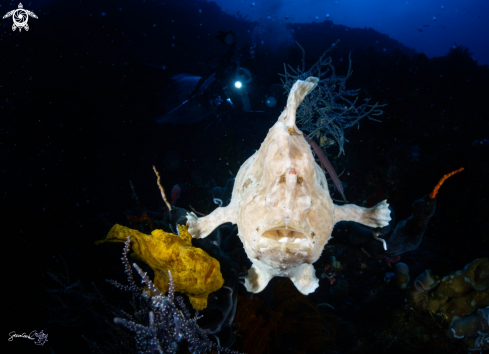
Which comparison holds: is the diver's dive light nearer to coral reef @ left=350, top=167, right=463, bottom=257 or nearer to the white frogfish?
coral reef @ left=350, top=167, right=463, bottom=257

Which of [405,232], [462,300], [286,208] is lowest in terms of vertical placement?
[462,300]

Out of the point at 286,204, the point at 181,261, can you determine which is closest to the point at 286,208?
the point at 286,204

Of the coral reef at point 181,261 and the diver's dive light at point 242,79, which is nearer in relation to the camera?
the coral reef at point 181,261

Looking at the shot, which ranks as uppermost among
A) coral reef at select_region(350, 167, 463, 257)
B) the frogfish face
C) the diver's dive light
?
the diver's dive light

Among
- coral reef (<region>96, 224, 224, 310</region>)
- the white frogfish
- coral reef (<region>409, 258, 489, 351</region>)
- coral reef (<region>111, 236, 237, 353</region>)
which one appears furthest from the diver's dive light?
coral reef (<region>409, 258, 489, 351</region>)

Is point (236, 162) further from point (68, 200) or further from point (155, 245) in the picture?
point (68, 200)

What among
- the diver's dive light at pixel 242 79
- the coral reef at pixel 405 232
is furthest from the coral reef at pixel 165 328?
the diver's dive light at pixel 242 79

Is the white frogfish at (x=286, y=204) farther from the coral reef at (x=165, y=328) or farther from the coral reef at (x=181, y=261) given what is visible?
the coral reef at (x=165, y=328)

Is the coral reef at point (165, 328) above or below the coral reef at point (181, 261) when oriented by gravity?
below

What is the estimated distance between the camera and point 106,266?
4895 millimetres

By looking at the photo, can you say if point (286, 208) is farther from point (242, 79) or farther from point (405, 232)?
point (242, 79)

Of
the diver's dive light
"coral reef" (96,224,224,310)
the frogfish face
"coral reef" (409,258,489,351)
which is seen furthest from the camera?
the diver's dive light

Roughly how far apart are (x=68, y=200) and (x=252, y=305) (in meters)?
8.28

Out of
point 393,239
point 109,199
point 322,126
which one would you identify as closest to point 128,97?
point 109,199
